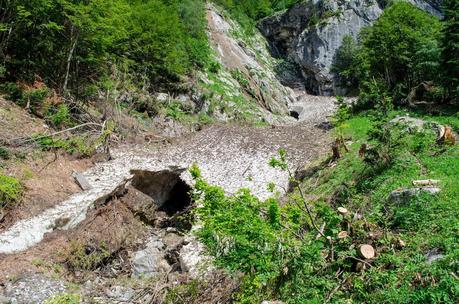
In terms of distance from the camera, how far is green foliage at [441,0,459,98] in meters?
16.5

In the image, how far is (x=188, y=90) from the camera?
78.6ft

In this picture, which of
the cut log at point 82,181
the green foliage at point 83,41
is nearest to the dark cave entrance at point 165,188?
the cut log at point 82,181

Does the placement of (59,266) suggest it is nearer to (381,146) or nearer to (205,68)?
(381,146)

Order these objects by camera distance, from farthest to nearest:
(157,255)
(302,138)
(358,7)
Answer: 1. (358,7)
2. (302,138)
3. (157,255)

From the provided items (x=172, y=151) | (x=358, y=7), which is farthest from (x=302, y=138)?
(x=358, y=7)

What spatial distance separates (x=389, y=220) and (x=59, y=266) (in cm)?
727

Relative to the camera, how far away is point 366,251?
6.15 m

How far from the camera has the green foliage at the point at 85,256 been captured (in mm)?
8758

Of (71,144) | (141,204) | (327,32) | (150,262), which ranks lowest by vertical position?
(150,262)

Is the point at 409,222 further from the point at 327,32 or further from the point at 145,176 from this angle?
the point at 327,32

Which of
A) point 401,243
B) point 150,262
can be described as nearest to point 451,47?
point 401,243

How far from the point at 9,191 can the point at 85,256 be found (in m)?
2.65

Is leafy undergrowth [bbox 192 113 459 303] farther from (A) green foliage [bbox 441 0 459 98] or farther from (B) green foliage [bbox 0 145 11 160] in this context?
(A) green foliage [bbox 441 0 459 98]

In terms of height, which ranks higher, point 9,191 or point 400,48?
point 400,48
